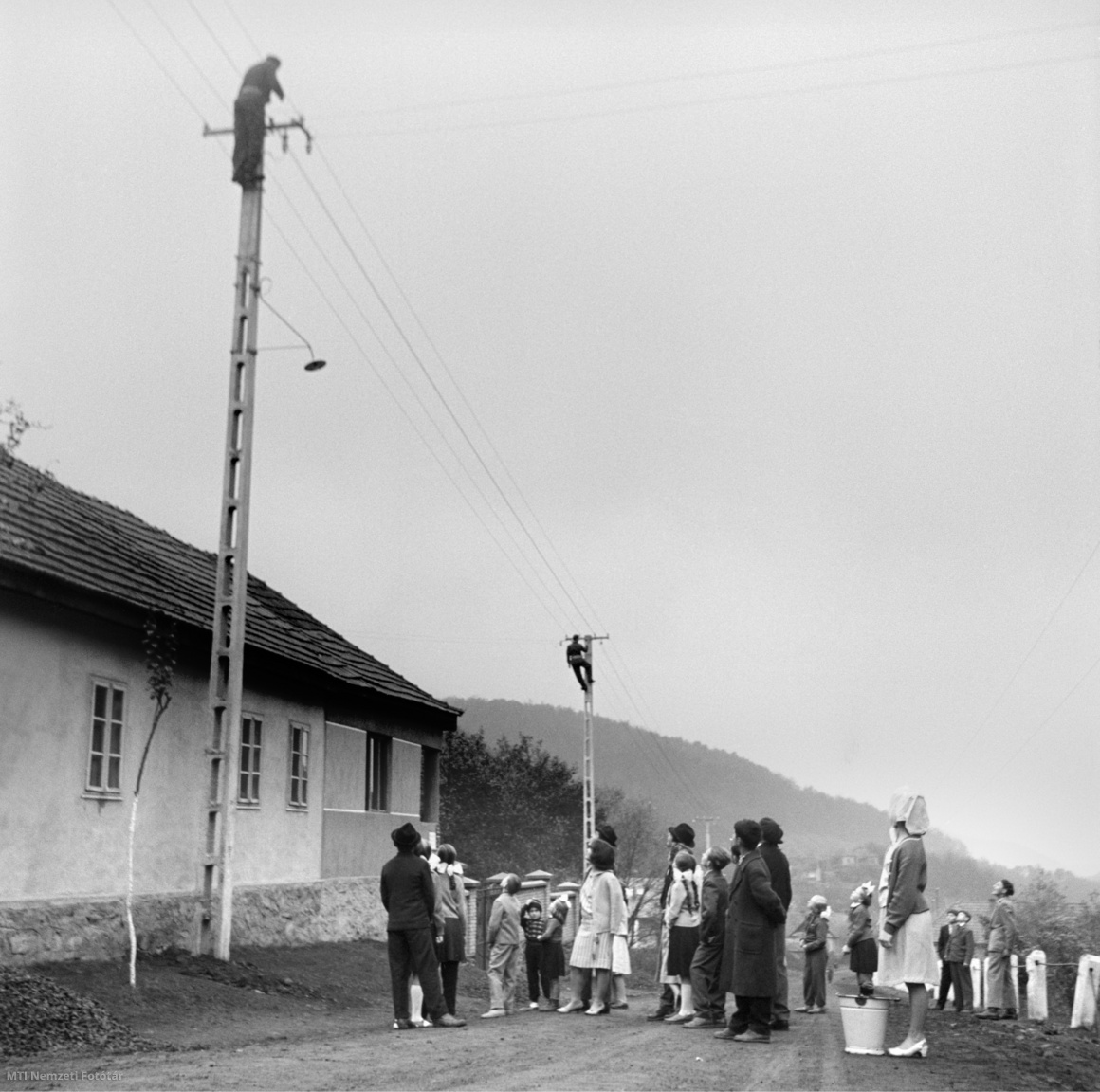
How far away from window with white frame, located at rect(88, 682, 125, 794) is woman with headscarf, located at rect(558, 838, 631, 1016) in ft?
19.0

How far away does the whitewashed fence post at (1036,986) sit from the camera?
67.7 ft

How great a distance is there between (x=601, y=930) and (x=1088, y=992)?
7.01 metres

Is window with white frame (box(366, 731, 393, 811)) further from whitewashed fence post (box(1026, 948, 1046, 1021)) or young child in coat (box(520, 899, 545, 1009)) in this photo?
whitewashed fence post (box(1026, 948, 1046, 1021))

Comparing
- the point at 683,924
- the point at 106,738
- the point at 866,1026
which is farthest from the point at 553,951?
the point at 866,1026

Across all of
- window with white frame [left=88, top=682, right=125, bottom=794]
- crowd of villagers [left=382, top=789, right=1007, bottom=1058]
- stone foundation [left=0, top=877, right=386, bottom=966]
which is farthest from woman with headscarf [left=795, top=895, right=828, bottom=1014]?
window with white frame [left=88, top=682, right=125, bottom=794]

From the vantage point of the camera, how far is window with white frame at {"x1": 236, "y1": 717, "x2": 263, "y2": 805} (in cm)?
2033

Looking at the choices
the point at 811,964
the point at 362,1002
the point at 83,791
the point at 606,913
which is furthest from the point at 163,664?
the point at 811,964

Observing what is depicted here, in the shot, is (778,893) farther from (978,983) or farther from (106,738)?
(978,983)

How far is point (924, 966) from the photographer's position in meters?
10.3

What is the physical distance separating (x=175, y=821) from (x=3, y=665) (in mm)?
4066

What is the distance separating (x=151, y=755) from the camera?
58.0 ft

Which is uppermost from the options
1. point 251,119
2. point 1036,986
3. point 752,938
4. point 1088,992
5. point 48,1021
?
point 251,119

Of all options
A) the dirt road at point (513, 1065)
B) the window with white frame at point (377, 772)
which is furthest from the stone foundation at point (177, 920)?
the dirt road at point (513, 1065)

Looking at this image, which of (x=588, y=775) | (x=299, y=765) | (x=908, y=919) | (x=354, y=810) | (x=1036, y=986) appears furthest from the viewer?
(x=588, y=775)
